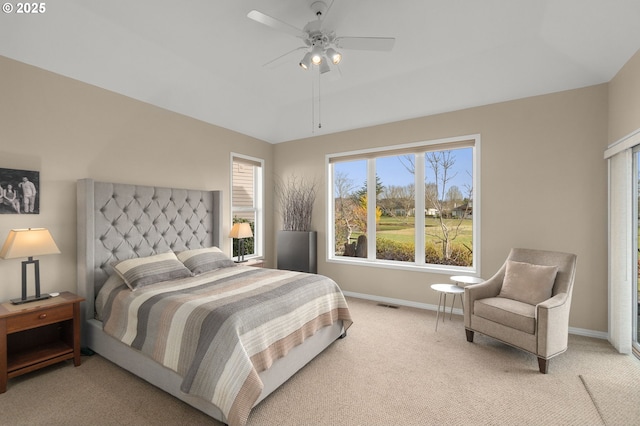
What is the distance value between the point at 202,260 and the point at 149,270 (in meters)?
0.66

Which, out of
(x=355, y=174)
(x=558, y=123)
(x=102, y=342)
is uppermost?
(x=558, y=123)

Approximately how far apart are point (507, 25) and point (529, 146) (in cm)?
145

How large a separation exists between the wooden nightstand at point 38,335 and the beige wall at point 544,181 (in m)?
3.95

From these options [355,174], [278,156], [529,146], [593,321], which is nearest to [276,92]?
[278,156]

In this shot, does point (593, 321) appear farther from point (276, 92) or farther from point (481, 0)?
point (276, 92)

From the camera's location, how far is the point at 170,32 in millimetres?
2781

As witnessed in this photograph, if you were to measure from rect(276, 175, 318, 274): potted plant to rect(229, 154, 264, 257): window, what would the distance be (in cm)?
42

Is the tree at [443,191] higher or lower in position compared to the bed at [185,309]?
higher

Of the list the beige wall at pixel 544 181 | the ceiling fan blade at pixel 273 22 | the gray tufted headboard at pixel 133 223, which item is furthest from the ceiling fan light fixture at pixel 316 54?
the gray tufted headboard at pixel 133 223

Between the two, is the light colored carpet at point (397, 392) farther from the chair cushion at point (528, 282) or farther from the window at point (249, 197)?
the window at point (249, 197)

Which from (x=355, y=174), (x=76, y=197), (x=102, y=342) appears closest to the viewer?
(x=102, y=342)

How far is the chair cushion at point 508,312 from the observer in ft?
8.40

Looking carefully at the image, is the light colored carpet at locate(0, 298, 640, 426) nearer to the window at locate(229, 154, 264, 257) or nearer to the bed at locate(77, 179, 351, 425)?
the bed at locate(77, 179, 351, 425)

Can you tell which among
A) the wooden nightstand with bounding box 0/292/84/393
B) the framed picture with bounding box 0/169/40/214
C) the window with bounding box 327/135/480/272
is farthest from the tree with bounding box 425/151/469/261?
the framed picture with bounding box 0/169/40/214
